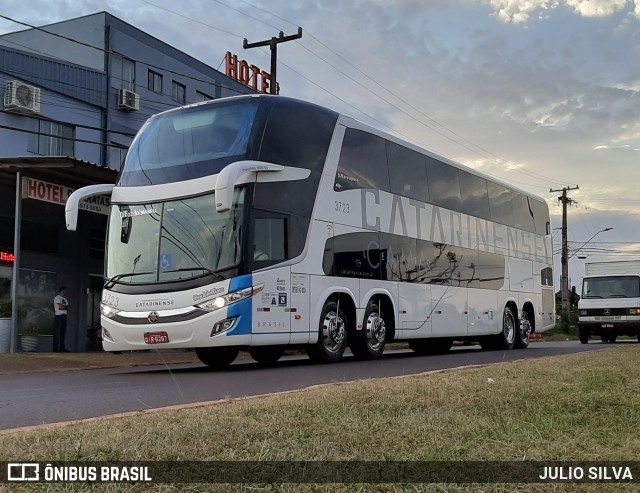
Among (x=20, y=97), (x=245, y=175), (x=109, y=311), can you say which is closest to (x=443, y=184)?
(x=245, y=175)

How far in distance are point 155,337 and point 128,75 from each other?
25.8 m

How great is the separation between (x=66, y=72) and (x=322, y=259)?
22114 mm

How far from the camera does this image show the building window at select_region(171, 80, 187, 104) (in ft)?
122

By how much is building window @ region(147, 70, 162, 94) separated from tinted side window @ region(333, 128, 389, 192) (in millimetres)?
23574

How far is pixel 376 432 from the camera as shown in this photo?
450 centimetres

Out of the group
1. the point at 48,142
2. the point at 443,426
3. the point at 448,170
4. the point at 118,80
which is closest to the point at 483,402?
the point at 443,426

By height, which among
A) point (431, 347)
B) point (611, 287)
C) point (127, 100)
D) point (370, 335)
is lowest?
point (431, 347)

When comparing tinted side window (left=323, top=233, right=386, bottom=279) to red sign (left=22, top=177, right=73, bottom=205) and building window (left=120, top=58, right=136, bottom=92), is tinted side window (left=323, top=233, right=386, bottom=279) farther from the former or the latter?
building window (left=120, top=58, right=136, bottom=92)

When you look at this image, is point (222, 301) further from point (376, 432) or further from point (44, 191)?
point (44, 191)

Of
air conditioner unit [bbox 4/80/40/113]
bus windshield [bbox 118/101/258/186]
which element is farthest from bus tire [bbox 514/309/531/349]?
air conditioner unit [bbox 4/80/40/113]

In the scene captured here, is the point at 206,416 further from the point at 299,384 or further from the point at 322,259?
the point at 322,259

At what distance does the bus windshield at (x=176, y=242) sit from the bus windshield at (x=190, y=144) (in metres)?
0.52

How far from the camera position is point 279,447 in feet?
13.2

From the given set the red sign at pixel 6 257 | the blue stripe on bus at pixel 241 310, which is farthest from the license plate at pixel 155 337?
the red sign at pixel 6 257
